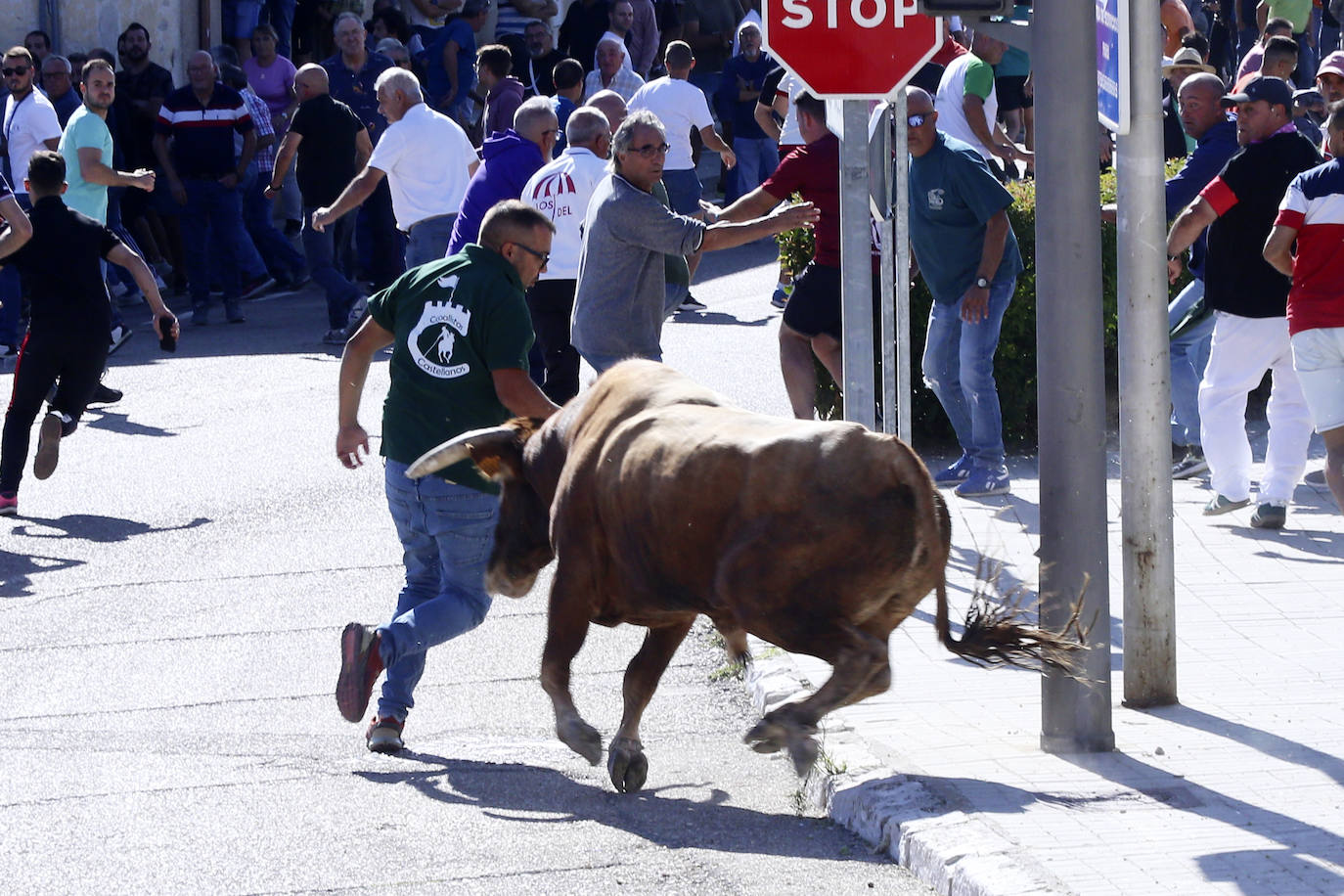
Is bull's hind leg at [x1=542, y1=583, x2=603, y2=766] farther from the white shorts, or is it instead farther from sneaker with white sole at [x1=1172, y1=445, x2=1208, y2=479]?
sneaker with white sole at [x1=1172, y1=445, x2=1208, y2=479]

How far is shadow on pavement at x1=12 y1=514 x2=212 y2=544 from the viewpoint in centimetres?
1012

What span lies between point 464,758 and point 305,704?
104cm

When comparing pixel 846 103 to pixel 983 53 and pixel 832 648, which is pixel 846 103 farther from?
pixel 983 53

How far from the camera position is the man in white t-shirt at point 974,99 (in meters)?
14.0

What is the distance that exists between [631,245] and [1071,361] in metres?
3.06

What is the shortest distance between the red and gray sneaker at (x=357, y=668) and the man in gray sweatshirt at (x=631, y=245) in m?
2.65

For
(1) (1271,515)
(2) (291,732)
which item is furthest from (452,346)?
(1) (1271,515)

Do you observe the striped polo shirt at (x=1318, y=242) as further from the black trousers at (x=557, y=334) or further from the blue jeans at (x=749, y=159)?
the blue jeans at (x=749, y=159)

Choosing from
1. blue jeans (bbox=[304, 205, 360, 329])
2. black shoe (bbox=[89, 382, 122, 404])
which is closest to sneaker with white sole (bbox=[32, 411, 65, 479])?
black shoe (bbox=[89, 382, 122, 404])

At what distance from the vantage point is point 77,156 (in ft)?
46.6

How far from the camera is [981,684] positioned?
22.6 ft

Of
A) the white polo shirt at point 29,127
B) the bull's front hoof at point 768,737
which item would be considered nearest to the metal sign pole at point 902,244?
the bull's front hoof at point 768,737

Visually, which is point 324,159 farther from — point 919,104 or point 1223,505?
point 1223,505

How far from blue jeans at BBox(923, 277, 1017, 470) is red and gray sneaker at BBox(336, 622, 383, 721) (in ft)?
15.1
